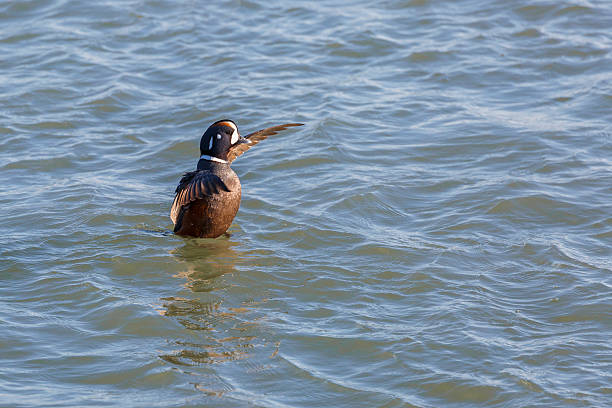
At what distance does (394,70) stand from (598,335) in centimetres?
627

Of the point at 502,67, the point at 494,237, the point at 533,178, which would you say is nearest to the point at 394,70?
the point at 502,67

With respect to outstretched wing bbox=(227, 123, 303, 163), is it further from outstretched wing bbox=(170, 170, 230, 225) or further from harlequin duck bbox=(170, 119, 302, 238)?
outstretched wing bbox=(170, 170, 230, 225)

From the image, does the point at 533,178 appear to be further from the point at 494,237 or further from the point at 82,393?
the point at 82,393

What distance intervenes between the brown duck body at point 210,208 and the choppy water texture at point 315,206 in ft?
0.57

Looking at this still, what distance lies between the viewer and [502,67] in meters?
11.8

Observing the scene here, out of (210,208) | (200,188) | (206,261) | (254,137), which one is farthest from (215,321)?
(254,137)

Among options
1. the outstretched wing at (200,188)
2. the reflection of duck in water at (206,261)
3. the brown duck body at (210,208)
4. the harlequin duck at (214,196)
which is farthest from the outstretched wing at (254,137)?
the reflection of duck in water at (206,261)

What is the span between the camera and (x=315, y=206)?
28.3 feet

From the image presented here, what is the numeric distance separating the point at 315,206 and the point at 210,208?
3.95 ft

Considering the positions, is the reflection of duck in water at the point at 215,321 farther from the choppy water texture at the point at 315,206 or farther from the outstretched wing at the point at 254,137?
the outstretched wing at the point at 254,137

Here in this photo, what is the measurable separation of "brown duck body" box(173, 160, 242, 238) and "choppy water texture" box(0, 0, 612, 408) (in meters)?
0.17

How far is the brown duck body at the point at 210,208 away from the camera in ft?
25.7

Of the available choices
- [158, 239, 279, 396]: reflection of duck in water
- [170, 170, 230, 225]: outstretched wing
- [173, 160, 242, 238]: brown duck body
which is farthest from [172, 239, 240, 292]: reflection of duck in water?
[170, 170, 230, 225]: outstretched wing

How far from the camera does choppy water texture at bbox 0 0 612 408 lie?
5.90 m
